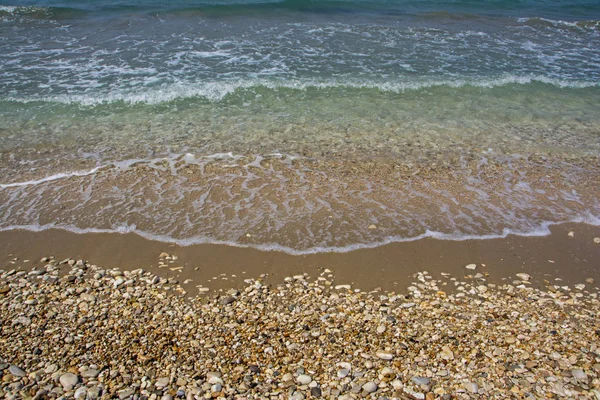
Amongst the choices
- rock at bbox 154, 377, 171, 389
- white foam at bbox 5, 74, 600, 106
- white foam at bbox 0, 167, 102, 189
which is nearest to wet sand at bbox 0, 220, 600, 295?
rock at bbox 154, 377, 171, 389

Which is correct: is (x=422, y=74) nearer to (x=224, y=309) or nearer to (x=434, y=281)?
(x=434, y=281)

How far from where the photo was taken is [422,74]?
13688 millimetres

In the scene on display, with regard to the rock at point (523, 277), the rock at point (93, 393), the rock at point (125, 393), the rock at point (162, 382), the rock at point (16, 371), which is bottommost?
the rock at point (523, 277)

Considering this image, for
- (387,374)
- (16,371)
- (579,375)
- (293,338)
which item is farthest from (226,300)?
(579,375)

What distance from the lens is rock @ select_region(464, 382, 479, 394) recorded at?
403 centimetres

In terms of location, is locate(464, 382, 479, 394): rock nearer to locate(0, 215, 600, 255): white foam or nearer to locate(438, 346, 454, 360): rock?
locate(438, 346, 454, 360): rock

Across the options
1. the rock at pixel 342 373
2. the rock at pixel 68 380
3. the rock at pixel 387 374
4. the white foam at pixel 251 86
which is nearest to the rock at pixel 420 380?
the rock at pixel 387 374

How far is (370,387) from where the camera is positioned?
159 inches

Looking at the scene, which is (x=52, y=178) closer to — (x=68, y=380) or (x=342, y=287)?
(x=68, y=380)

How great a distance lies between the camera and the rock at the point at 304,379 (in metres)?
4.09

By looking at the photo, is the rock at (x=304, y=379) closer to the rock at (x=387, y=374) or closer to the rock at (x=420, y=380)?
the rock at (x=387, y=374)

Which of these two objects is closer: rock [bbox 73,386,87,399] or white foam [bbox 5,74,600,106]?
rock [bbox 73,386,87,399]

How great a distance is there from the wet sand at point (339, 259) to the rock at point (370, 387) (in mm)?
1445

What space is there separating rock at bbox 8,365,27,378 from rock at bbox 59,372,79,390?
355 mm
